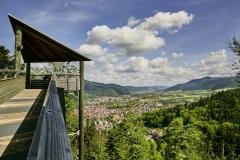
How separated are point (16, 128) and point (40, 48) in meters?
13.4

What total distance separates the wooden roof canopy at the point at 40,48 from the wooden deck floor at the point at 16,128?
6.21 metres

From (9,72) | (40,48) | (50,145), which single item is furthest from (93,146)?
(50,145)

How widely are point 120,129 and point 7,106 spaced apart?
5731cm

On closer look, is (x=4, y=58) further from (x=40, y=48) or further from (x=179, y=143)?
(x=40, y=48)

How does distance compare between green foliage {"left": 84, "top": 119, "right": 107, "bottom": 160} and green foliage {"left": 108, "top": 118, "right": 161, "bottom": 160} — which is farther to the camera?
green foliage {"left": 84, "top": 119, "right": 107, "bottom": 160}

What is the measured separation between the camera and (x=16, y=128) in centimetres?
795

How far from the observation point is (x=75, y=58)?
18.4 m

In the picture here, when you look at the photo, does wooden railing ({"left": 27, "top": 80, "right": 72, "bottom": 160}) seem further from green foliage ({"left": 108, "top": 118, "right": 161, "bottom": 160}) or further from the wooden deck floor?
green foliage ({"left": 108, "top": 118, "right": 161, "bottom": 160})

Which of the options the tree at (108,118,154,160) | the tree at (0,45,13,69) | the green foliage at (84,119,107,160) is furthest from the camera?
the green foliage at (84,119,107,160)

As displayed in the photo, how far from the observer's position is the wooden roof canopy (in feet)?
56.5

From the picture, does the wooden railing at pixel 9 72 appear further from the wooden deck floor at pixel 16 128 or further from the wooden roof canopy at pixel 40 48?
the wooden deck floor at pixel 16 128

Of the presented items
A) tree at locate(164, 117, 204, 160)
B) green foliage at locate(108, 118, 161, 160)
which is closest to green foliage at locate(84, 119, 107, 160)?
green foliage at locate(108, 118, 161, 160)

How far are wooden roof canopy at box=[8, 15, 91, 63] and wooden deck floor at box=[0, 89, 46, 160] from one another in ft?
20.4

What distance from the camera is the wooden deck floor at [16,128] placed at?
6.11 m
